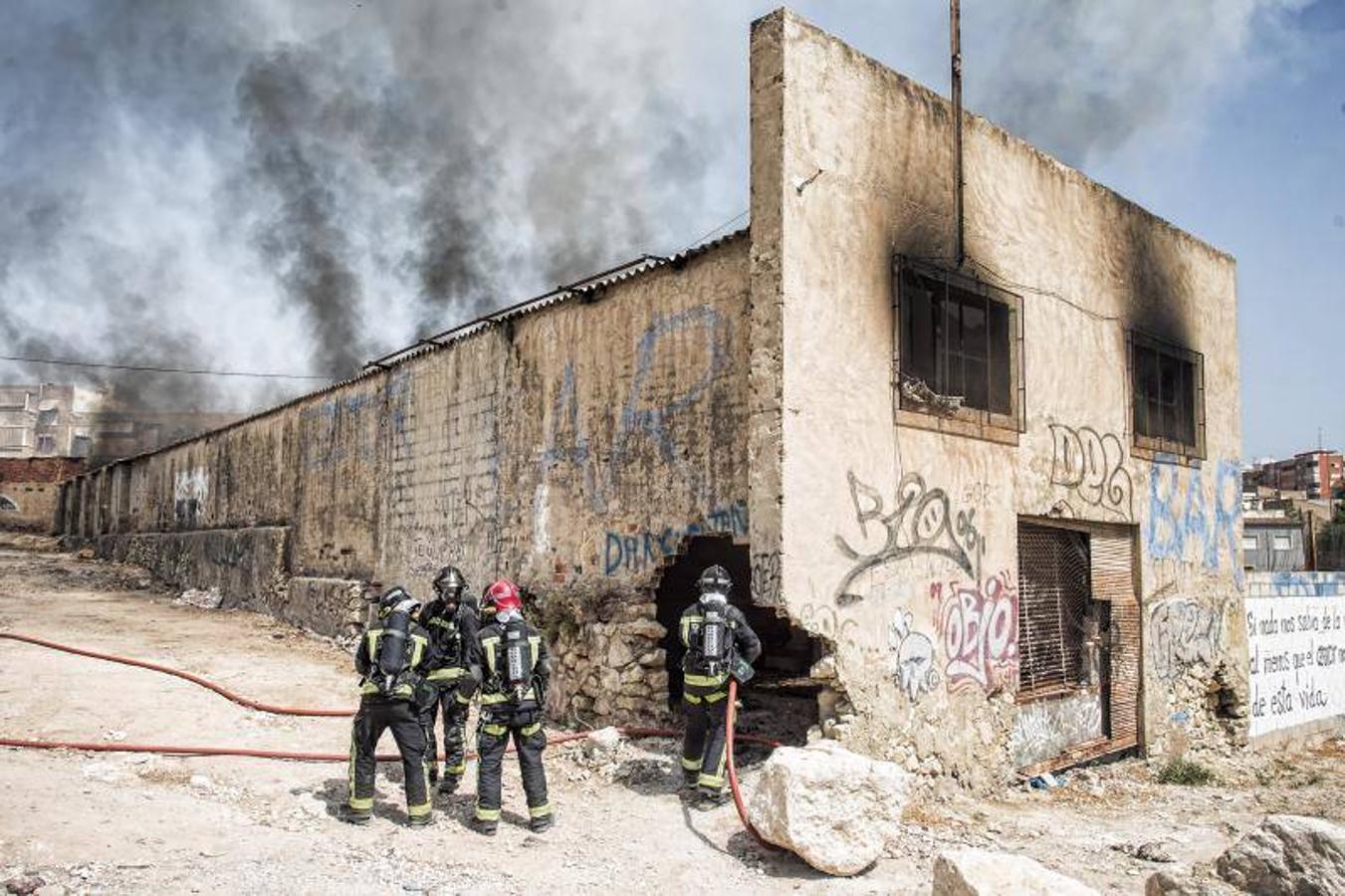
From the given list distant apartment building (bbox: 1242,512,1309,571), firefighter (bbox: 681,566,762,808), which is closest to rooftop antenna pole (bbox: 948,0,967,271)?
firefighter (bbox: 681,566,762,808)

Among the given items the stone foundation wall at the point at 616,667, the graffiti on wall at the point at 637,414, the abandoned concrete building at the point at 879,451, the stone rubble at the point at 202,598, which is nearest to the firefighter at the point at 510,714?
the abandoned concrete building at the point at 879,451

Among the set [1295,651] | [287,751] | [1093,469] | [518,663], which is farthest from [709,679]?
[1295,651]

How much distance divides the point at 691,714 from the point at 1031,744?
3.89 m

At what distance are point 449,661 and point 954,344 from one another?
512 centimetres

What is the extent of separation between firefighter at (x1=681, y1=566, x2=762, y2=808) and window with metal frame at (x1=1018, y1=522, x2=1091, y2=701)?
355 cm

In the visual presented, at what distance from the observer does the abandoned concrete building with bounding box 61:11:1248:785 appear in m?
7.80

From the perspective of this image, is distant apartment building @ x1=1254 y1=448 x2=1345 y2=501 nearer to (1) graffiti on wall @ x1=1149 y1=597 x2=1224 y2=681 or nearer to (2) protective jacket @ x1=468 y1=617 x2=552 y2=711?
(1) graffiti on wall @ x1=1149 y1=597 x2=1224 y2=681

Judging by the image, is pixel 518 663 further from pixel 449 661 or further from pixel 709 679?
pixel 709 679

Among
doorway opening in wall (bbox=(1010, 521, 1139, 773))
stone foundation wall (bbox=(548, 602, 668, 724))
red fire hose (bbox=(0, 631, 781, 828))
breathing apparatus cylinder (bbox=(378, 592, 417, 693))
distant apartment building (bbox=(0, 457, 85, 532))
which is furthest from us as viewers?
distant apartment building (bbox=(0, 457, 85, 532))

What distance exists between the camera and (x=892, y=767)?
251 inches

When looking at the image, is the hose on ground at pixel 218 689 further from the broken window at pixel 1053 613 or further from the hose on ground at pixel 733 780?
the broken window at pixel 1053 613

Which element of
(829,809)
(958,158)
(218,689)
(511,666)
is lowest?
(829,809)

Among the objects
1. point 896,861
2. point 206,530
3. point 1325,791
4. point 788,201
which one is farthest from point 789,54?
point 206,530

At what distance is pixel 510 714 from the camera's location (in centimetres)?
685
